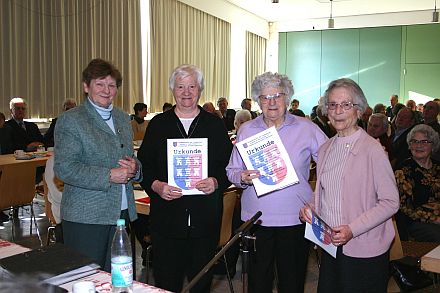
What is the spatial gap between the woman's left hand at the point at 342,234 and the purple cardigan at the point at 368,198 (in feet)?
0.07

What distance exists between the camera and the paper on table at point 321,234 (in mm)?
2029

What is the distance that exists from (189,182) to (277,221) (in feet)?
1.65

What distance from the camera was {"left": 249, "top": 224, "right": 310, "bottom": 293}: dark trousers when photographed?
94.4 inches

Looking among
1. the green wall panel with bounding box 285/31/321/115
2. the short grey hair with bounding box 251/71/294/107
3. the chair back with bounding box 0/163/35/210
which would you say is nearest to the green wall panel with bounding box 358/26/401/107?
the green wall panel with bounding box 285/31/321/115

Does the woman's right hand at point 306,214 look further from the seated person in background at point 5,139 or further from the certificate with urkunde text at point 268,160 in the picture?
the seated person in background at point 5,139

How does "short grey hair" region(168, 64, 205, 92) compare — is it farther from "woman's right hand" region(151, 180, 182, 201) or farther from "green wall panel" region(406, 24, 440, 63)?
"green wall panel" region(406, 24, 440, 63)

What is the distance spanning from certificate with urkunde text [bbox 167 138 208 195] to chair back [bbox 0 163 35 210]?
2.89m

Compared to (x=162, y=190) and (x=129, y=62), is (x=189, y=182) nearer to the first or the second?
(x=162, y=190)

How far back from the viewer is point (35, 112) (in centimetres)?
779

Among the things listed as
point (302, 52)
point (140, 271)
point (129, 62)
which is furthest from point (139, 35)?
point (302, 52)

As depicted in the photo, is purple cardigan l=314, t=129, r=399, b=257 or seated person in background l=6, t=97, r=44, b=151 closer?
purple cardigan l=314, t=129, r=399, b=257

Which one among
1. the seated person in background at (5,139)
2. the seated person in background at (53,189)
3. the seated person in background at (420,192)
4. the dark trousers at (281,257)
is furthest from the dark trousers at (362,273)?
the seated person in background at (5,139)

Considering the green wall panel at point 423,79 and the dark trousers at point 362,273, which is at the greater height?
the green wall panel at point 423,79

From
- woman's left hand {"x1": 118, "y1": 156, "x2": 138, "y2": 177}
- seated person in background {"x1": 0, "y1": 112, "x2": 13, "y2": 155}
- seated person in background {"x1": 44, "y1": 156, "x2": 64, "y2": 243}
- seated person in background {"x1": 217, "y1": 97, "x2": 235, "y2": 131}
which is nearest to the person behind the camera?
woman's left hand {"x1": 118, "y1": 156, "x2": 138, "y2": 177}
